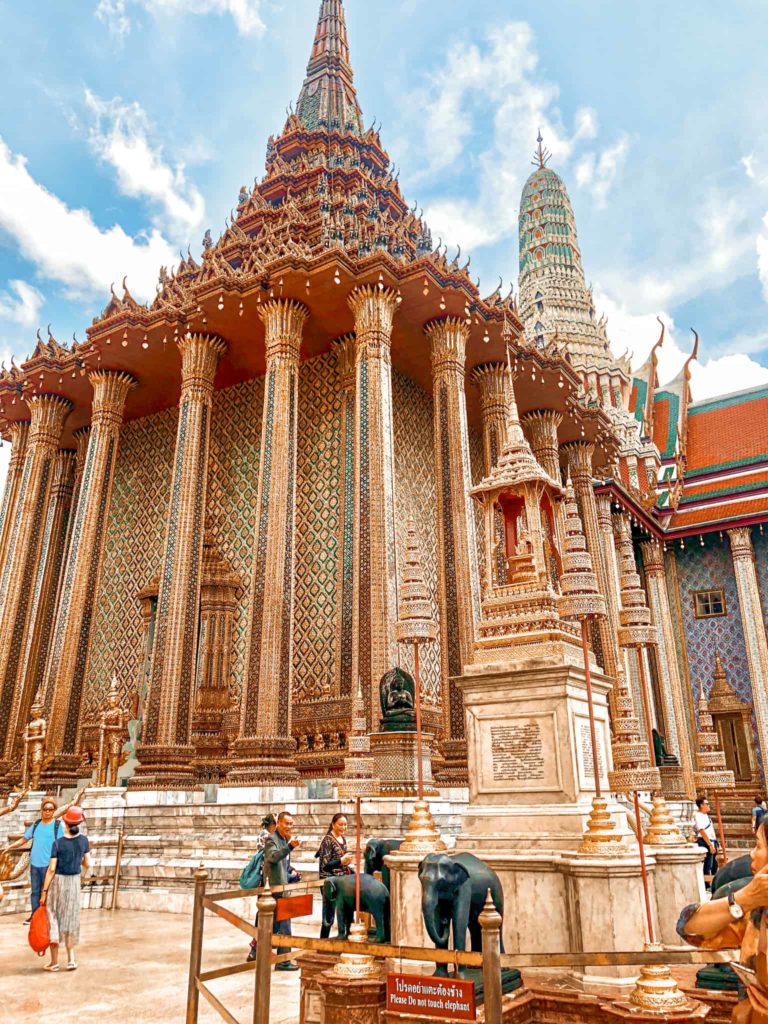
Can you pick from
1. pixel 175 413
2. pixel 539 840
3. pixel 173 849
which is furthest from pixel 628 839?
pixel 175 413

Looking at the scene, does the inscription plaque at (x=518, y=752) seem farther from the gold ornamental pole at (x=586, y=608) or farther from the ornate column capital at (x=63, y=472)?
the ornate column capital at (x=63, y=472)

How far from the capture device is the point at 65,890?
5.96 meters

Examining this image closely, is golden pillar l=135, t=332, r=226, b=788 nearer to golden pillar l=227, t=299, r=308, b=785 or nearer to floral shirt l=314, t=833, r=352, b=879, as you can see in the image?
golden pillar l=227, t=299, r=308, b=785

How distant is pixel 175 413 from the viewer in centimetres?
1878

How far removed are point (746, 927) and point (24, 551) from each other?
17135 millimetres

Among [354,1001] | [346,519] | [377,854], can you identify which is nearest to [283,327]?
[346,519]

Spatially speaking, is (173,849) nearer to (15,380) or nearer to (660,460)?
(15,380)

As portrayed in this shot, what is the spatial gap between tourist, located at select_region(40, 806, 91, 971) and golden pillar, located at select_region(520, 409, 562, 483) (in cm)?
1473

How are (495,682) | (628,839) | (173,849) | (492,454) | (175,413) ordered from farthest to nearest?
1. (175,413)
2. (492,454)
3. (173,849)
4. (495,682)
5. (628,839)

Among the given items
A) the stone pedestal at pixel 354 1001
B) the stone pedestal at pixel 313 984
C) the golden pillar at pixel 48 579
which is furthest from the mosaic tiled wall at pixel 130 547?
the stone pedestal at pixel 354 1001

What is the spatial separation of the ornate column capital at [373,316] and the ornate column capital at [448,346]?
1284 millimetres

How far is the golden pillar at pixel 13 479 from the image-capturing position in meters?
17.7

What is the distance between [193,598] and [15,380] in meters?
7.86

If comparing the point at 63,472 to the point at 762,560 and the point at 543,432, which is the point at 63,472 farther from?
the point at 762,560
